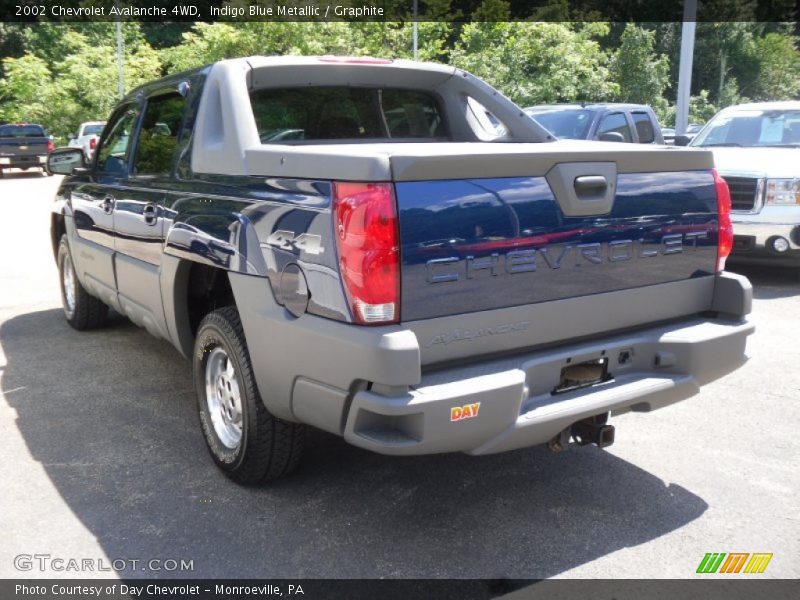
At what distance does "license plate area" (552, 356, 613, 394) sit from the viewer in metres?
3.17

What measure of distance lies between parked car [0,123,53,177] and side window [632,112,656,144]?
71.1 ft

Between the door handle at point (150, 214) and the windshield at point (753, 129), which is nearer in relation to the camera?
the door handle at point (150, 214)

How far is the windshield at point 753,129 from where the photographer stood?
9.22 m

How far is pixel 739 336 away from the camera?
3520 mm

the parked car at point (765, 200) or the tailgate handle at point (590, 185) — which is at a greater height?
the tailgate handle at point (590, 185)

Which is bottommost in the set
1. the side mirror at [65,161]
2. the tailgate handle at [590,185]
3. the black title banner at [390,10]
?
the side mirror at [65,161]

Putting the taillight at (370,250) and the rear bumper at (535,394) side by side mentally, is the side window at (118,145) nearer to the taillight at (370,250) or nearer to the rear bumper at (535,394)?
the taillight at (370,250)

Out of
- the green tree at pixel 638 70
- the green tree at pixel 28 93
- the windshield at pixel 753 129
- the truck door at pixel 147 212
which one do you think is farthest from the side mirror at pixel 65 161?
the green tree at pixel 28 93

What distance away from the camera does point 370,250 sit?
2711 millimetres

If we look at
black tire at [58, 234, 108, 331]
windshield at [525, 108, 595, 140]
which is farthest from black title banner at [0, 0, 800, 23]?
black tire at [58, 234, 108, 331]

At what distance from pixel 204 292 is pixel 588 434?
6.74ft

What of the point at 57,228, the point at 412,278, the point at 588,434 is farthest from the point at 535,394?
the point at 57,228

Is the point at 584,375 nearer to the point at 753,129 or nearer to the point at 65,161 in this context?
the point at 65,161

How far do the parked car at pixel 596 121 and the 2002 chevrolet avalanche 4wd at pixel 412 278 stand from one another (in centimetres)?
640
